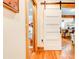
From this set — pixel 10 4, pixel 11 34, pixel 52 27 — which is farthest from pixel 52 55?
pixel 10 4

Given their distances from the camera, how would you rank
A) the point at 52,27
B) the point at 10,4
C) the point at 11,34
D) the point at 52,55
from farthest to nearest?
the point at 52,27, the point at 52,55, the point at 11,34, the point at 10,4

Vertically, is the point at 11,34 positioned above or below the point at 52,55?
above

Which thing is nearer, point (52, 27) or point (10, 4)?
point (10, 4)

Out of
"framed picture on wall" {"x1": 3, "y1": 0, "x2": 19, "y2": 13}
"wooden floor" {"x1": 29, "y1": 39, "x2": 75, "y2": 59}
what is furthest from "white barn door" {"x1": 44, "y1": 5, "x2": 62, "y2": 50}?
"framed picture on wall" {"x1": 3, "y1": 0, "x2": 19, "y2": 13}

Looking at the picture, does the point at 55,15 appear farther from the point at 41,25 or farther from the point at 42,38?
the point at 42,38

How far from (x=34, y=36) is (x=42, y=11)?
1.35 meters

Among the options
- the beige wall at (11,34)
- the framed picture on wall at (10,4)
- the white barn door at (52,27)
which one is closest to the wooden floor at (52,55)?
the white barn door at (52,27)

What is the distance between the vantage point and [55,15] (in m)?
6.95

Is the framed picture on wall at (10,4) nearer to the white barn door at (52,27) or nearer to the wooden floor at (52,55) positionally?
the wooden floor at (52,55)

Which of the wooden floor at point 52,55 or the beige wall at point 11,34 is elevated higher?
the beige wall at point 11,34

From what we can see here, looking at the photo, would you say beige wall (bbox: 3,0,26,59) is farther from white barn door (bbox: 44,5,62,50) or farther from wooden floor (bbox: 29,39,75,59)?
white barn door (bbox: 44,5,62,50)

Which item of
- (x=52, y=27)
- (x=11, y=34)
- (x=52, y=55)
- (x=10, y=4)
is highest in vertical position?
(x=10, y=4)

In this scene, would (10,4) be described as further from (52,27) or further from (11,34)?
(52,27)
